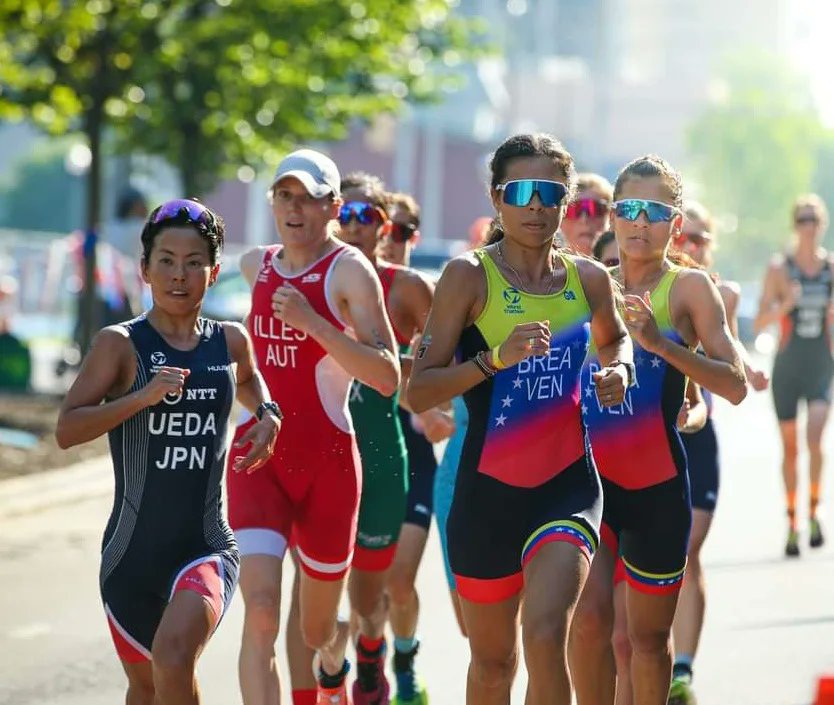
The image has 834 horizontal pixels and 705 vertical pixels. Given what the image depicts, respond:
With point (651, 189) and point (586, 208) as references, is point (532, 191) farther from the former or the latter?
point (586, 208)

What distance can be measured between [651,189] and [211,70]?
15224 millimetres

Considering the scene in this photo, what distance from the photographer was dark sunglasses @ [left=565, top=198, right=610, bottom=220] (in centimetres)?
785

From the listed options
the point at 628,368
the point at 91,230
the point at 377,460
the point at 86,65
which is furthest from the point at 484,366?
the point at 86,65

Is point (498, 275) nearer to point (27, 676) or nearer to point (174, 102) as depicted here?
point (27, 676)

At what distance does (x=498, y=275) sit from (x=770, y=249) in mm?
110073

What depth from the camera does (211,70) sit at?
21.2 meters

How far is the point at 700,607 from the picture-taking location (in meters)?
7.64

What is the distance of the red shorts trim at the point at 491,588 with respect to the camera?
565 centimetres

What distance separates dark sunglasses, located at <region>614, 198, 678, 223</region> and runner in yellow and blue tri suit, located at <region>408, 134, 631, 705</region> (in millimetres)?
645

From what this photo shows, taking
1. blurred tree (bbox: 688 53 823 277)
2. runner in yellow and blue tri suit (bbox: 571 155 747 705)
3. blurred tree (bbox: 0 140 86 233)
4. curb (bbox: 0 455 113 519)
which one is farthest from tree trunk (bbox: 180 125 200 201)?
blurred tree (bbox: 688 53 823 277)

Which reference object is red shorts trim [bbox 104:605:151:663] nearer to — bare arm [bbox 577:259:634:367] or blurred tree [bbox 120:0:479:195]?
bare arm [bbox 577:259:634:367]

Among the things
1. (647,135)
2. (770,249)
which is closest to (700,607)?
(770,249)

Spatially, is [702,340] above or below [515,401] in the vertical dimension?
above

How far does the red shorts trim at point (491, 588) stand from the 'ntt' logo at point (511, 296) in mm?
815
